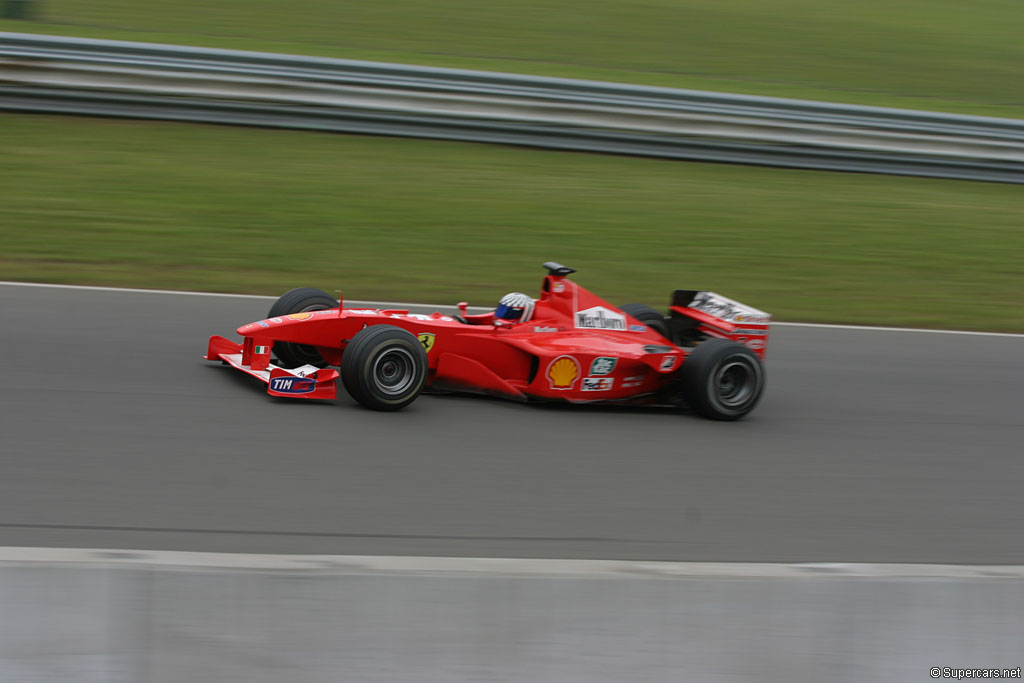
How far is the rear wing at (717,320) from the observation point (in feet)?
25.7

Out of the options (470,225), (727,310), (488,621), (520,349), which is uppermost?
(470,225)

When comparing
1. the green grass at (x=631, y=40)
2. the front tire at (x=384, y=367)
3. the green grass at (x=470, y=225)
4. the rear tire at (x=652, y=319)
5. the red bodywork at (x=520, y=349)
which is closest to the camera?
the front tire at (x=384, y=367)

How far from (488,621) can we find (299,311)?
12.9 feet

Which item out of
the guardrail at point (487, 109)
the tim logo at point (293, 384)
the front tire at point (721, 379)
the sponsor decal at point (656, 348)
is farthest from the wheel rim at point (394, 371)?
the guardrail at point (487, 109)

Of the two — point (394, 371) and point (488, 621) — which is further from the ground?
point (394, 371)

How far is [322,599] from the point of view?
3.65 m

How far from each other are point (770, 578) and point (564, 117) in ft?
36.8

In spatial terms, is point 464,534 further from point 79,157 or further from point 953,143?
point 953,143

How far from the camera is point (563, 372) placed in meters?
7.16

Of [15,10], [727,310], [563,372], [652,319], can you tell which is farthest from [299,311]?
[15,10]

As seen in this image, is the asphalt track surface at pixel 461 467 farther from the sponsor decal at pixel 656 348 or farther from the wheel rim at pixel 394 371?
the sponsor decal at pixel 656 348

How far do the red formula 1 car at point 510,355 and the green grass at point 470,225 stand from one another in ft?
7.85

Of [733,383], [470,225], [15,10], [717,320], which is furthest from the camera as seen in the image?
[15,10]

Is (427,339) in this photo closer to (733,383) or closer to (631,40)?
(733,383)
